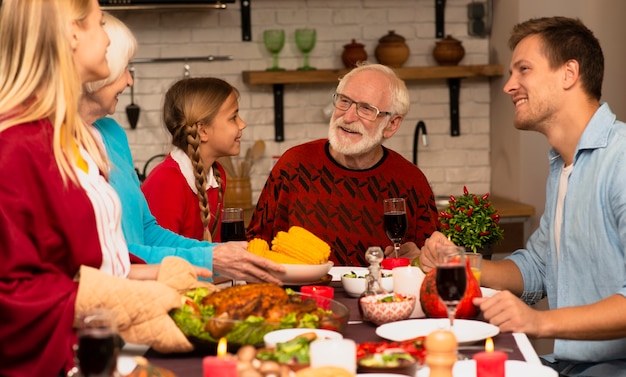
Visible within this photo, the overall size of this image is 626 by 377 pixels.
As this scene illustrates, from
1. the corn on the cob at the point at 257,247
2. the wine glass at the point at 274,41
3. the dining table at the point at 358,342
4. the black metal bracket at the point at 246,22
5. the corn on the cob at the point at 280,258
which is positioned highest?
the black metal bracket at the point at 246,22

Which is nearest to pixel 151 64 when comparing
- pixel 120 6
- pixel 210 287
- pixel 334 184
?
pixel 120 6

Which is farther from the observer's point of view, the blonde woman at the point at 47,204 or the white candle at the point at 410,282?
the white candle at the point at 410,282

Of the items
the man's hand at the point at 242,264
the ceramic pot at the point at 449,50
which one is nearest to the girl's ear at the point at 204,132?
the man's hand at the point at 242,264

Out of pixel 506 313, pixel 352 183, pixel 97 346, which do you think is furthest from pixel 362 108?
pixel 97 346

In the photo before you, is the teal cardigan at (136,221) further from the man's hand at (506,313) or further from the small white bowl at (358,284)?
the man's hand at (506,313)

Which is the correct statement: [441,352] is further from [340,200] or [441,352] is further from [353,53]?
[353,53]

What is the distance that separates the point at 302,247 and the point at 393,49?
2.89 meters

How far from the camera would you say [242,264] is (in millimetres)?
2609

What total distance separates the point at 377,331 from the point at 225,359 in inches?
24.8

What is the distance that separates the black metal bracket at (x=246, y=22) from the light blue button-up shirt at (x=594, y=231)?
3.03 m

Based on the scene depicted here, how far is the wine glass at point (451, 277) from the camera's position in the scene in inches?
76.9

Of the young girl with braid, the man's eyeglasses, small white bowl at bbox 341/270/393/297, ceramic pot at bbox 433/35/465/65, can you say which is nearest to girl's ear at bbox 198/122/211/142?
the young girl with braid

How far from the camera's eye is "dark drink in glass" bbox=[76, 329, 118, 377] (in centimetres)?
145

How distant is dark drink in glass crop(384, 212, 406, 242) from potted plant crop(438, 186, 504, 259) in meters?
0.47
